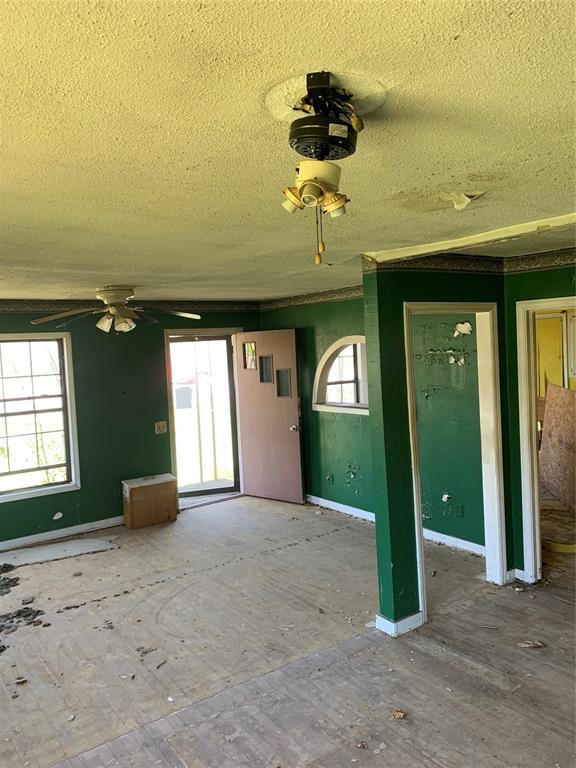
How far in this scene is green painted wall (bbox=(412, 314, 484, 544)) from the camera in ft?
16.3

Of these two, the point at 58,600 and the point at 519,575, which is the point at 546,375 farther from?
the point at 58,600

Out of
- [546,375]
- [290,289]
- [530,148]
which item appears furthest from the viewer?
[546,375]

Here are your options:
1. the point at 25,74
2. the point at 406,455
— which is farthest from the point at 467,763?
the point at 25,74

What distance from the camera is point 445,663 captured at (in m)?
3.38

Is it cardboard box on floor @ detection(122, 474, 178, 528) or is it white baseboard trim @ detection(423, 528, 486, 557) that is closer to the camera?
white baseboard trim @ detection(423, 528, 486, 557)

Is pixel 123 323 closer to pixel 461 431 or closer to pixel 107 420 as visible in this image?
pixel 107 420

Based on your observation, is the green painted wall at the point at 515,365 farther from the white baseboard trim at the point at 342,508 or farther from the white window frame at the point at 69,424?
the white window frame at the point at 69,424

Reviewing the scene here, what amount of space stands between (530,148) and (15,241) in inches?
91.8

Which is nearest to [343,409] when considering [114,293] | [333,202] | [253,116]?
[114,293]

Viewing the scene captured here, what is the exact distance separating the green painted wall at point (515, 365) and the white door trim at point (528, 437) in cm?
3

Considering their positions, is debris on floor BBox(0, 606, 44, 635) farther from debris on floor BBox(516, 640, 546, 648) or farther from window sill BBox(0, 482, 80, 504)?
debris on floor BBox(516, 640, 546, 648)

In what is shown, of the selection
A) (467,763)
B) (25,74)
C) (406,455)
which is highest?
(25,74)

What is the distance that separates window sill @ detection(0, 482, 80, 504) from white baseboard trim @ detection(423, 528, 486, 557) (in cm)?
385

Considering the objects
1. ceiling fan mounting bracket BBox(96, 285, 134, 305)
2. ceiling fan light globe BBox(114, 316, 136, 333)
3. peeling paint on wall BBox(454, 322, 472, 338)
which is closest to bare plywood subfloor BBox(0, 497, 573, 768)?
peeling paint on wall BBox(454, 322, 472, 338)
